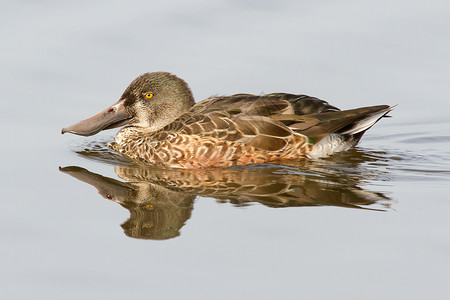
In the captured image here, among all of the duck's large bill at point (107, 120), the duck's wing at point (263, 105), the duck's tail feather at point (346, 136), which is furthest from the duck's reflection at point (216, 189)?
the duck's large bill at point (107, 120)

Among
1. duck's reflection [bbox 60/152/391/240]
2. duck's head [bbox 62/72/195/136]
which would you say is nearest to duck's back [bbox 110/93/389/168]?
duck's reflection [bbox 60/152/391/240]

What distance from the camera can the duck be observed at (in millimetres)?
9609

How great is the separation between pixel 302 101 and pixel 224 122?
1.08 meters

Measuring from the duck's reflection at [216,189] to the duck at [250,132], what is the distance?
0.21 metres

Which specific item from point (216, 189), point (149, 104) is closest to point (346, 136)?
point (216, 189)

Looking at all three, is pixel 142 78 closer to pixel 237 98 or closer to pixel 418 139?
pixel 237 98

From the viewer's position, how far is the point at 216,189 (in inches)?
336

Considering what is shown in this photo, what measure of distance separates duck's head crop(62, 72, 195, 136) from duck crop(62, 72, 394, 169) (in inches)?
6.6

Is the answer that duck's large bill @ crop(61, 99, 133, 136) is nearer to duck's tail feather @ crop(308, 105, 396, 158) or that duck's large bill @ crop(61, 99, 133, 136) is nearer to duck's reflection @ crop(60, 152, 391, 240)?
duck's reflection @ crop(60, 152, 391, 240)

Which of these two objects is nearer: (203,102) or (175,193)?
(175,193)

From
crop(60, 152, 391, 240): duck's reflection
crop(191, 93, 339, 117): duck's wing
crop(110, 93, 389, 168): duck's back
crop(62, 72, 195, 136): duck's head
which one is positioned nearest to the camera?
crop(60, 152, 391, 240): duck's reflection

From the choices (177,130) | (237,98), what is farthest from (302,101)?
(177,130)

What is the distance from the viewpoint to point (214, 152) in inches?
377

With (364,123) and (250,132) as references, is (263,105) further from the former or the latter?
(364,123)
